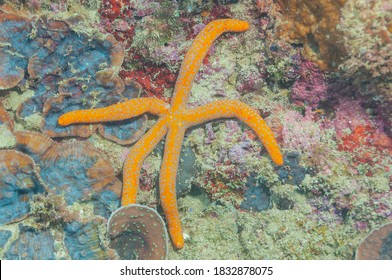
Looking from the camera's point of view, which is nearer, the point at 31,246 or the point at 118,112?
the point at 31,246

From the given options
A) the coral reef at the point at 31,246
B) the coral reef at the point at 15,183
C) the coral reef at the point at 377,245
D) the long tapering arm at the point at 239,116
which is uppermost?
the long tapering arm at the point at 239,116

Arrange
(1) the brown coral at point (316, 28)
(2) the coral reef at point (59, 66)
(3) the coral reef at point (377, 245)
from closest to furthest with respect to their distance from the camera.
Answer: (1) the brown coral at point (316, 28) < (3) the coral reef at point (377, 245) < (2) the coral reef at point (59, 66)

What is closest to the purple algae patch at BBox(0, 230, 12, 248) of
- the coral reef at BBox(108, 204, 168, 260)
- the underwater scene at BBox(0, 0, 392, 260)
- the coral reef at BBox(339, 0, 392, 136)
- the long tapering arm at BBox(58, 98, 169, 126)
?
the underwater scene at BBox(0, 0, 392, 260)

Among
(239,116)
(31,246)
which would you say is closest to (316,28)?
(239,116)

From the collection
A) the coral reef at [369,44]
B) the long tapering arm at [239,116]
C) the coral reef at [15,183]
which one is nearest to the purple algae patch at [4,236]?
the coral reef at [15,183]

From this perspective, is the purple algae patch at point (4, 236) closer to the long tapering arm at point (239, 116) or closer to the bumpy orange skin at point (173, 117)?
the bumpy orange skin at point (173, 117)

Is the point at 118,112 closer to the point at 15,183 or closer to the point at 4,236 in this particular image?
the point at 15,183
